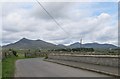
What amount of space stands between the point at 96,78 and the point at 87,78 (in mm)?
558

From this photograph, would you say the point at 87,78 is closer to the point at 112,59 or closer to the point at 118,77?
the point at 118,77

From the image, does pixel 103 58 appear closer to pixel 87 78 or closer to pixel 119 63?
pixel 119 63

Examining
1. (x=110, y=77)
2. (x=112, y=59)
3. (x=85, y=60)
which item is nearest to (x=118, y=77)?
(x=110, y=77)

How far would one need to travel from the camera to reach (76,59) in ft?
122

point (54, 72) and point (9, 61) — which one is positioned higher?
point (54, 72)

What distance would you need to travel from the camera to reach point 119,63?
20.0 metres

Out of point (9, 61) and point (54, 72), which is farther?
point (9, 61)

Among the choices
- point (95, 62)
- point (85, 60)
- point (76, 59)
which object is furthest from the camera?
point (76, 59)

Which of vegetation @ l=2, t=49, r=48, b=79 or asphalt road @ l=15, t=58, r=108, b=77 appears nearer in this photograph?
asphalt road @ l=15, t=58, r=108, b=77

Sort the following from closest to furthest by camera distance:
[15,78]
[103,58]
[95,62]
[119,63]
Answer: [15,78]
[119,63]
[103,58]
[95,62]

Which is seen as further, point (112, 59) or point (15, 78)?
point (112, 59)

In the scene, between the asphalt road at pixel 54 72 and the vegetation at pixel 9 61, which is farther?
the vegetation at pixel 9 61

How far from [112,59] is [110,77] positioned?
6.11 m

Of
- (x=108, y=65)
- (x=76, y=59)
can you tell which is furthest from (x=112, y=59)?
(x=76, y=59)
